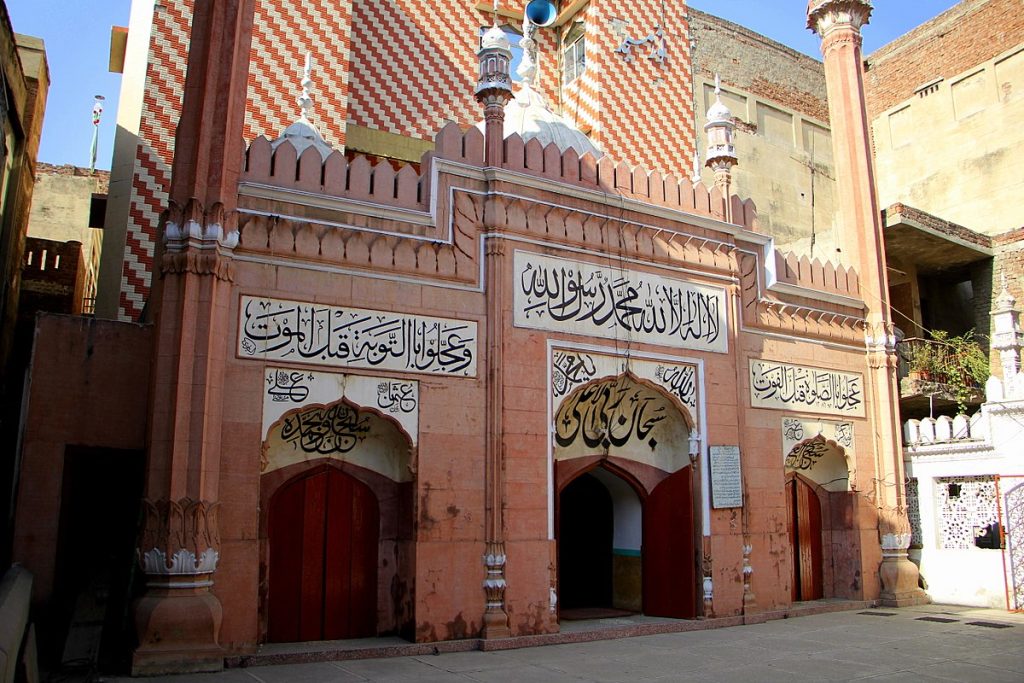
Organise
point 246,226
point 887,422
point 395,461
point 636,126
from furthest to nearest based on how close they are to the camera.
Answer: point 636,126
point 887,422
point 395,461
point 246,226

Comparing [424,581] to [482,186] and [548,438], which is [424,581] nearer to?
[548,438]

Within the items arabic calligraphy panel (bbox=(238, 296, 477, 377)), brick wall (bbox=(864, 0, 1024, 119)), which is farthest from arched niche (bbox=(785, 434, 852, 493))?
brick wall (bbox=(864, 0, 1024, 119))

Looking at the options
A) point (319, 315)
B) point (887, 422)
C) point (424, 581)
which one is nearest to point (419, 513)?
point (424, 581)

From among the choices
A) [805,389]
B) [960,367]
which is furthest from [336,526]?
[960,367]

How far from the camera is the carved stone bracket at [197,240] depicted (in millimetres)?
8430

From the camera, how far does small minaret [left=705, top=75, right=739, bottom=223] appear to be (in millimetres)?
12742

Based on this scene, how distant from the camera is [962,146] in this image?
2002cm

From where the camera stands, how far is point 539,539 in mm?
9844

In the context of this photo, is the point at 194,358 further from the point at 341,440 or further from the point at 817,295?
the point at 817,295

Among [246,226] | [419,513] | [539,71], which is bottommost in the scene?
[419,513]

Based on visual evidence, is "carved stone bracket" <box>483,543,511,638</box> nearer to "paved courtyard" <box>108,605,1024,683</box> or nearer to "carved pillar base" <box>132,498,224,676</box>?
"paved courtyard" <box>108,605,1024,683</box>

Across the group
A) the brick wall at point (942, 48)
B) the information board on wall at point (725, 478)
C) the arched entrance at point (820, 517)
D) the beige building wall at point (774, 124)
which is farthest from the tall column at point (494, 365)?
the brick wall at point (942, 48)

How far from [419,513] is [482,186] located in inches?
155

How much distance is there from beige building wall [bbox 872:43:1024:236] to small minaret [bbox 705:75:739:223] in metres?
8.58
